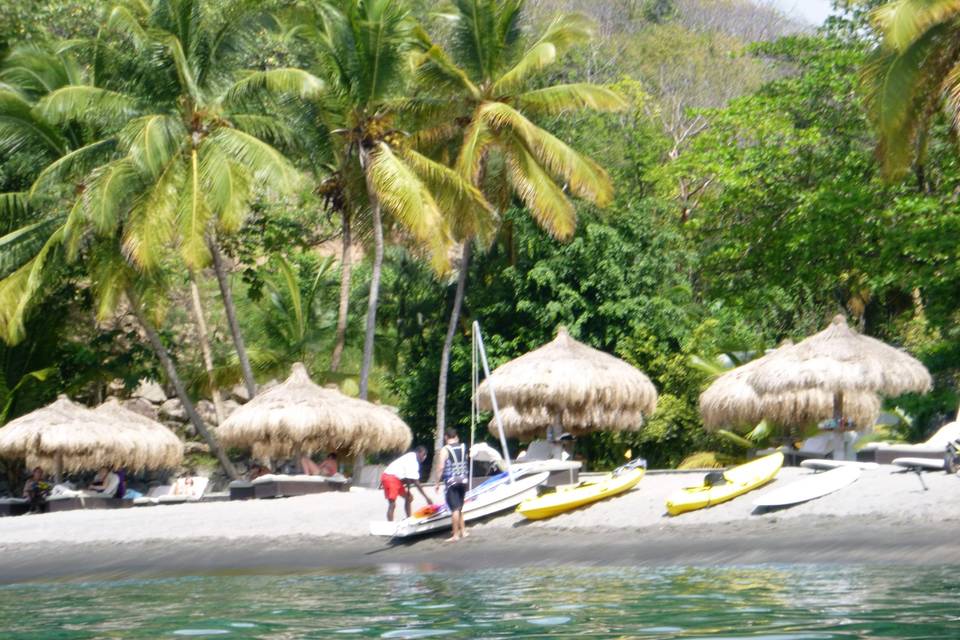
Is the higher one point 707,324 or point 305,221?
point 305,221

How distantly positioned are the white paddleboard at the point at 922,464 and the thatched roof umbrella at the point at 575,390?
551 cm

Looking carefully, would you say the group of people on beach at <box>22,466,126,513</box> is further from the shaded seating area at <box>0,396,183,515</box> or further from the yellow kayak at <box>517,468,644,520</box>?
the yellow kayak at <box>517,468,644,520</box>

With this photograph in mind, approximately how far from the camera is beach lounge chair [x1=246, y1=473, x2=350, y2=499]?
21.2 m

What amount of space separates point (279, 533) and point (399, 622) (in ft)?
24.5

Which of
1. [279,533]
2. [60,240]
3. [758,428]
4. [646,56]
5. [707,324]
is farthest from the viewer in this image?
[646,56]

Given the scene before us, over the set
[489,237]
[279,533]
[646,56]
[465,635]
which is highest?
[646,56]

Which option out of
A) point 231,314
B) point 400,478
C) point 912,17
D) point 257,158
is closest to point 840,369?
point 912,17

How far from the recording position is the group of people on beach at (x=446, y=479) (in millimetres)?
16484

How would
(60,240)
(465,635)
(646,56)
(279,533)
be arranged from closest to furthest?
(465,635) < (279,533) < (60,240) < (646,56)

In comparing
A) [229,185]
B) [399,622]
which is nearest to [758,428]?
[229,185]

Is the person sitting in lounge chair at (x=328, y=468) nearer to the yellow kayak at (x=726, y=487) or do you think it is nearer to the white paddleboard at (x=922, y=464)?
the yellow kayak at (x=726, y=487)

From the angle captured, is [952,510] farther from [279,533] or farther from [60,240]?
[60,240]

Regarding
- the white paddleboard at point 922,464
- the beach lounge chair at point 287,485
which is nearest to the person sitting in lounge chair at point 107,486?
the beach lounge chair at point 287,485

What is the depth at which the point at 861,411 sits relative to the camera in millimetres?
19016
